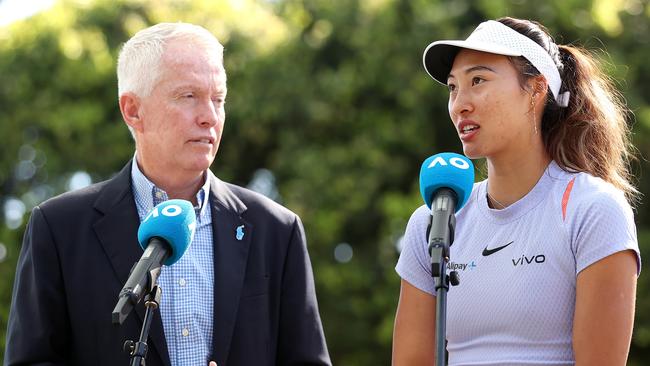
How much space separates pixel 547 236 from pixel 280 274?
1258 mm

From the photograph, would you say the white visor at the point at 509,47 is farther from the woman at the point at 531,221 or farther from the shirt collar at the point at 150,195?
the shirt collar at the point at 150,195

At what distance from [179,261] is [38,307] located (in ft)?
2.05

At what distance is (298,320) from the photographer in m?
5.18

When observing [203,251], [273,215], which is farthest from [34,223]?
[273,215]

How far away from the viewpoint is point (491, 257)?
4.79m

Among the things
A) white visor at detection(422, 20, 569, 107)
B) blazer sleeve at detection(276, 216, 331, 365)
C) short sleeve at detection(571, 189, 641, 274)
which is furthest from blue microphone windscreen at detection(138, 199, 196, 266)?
short sleeve at detection(571, 189, 641, 274)

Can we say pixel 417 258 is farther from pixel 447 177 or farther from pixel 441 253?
pixel 441 253

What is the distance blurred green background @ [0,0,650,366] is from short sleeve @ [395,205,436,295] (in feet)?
35.4

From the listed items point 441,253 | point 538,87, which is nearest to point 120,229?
point 441,253

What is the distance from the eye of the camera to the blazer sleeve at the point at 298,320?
514cm

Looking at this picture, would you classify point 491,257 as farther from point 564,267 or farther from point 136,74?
point 136,74

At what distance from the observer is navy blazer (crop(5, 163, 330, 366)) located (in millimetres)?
4902

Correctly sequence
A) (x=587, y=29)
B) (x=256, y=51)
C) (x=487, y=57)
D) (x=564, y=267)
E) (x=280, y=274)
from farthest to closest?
(x=256, y=51)
(x=587, y=29)
(x=280, y=274)
(x=487, y=57)
(x=564, y=267)

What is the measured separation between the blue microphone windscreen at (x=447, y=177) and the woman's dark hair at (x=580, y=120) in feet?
2.39
